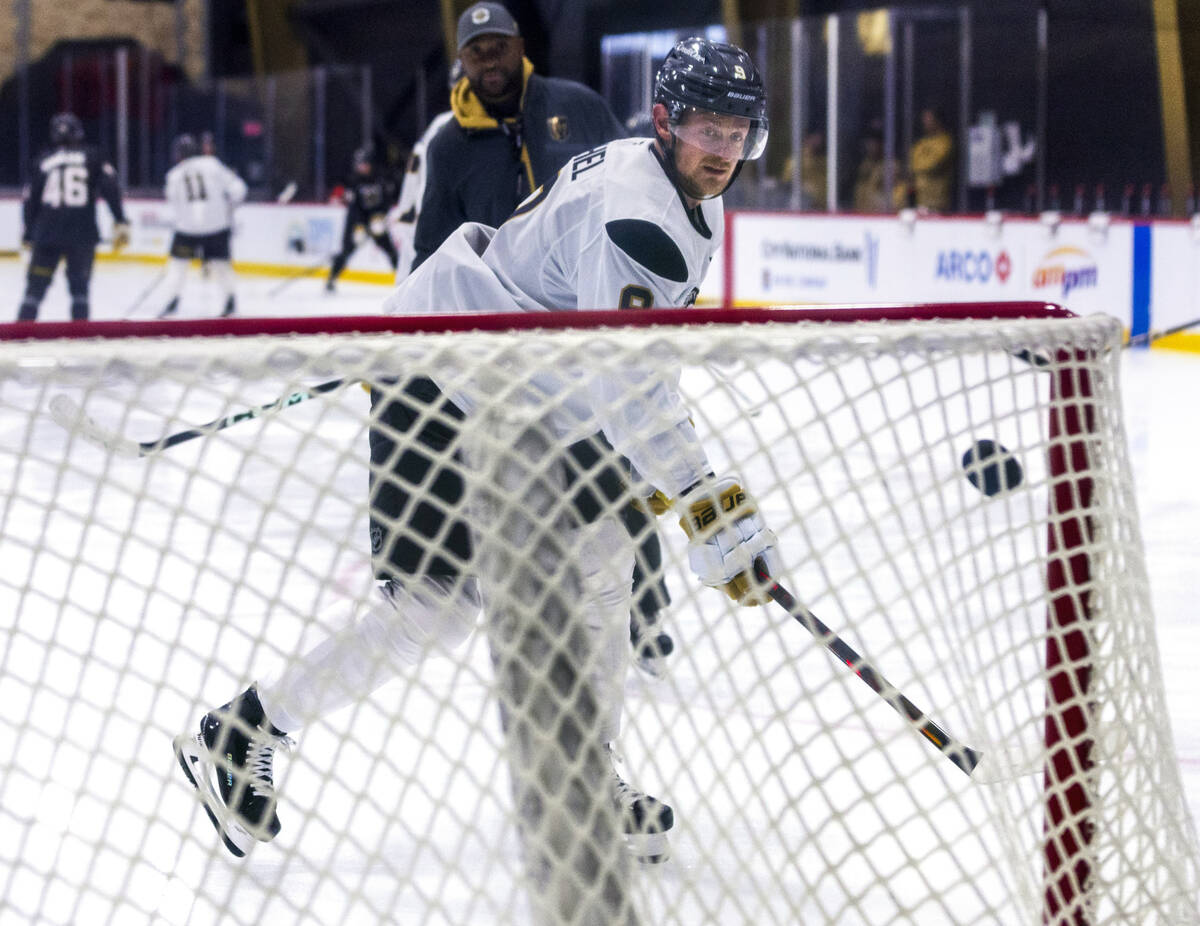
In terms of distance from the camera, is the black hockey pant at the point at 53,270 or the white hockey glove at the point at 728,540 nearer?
the white hockey glove at the point at 728,540

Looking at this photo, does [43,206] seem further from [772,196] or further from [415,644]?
[415,644]

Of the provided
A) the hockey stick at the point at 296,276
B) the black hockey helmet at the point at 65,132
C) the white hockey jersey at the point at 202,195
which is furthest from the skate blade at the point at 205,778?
the hockey stick at the point at 296,276

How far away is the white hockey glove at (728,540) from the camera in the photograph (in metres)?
1.50

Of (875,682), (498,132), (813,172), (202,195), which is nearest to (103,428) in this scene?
(875,682)

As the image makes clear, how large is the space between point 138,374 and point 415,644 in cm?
65

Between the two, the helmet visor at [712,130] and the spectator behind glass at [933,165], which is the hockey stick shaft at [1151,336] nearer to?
the helmet visor at [712,130]

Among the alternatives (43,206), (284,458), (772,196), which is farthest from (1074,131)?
(284,458)

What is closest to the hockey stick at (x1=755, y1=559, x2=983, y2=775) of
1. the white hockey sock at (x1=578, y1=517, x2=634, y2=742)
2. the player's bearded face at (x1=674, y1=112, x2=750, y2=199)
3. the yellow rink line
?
the white hockey sock at (x1=578, y1=517, x2=634, y2=742)

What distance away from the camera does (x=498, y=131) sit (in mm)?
2887

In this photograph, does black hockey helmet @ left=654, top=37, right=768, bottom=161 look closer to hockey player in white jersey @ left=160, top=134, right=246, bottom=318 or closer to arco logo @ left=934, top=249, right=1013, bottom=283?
arco logo @ left=934, top=249, right=1013, bottom=283

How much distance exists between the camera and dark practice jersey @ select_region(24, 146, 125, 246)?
27.6 feet

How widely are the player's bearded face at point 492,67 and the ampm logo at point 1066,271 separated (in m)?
5.22

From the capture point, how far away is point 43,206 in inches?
331

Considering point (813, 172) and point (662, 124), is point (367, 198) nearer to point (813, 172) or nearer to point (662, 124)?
point (813, 172)
